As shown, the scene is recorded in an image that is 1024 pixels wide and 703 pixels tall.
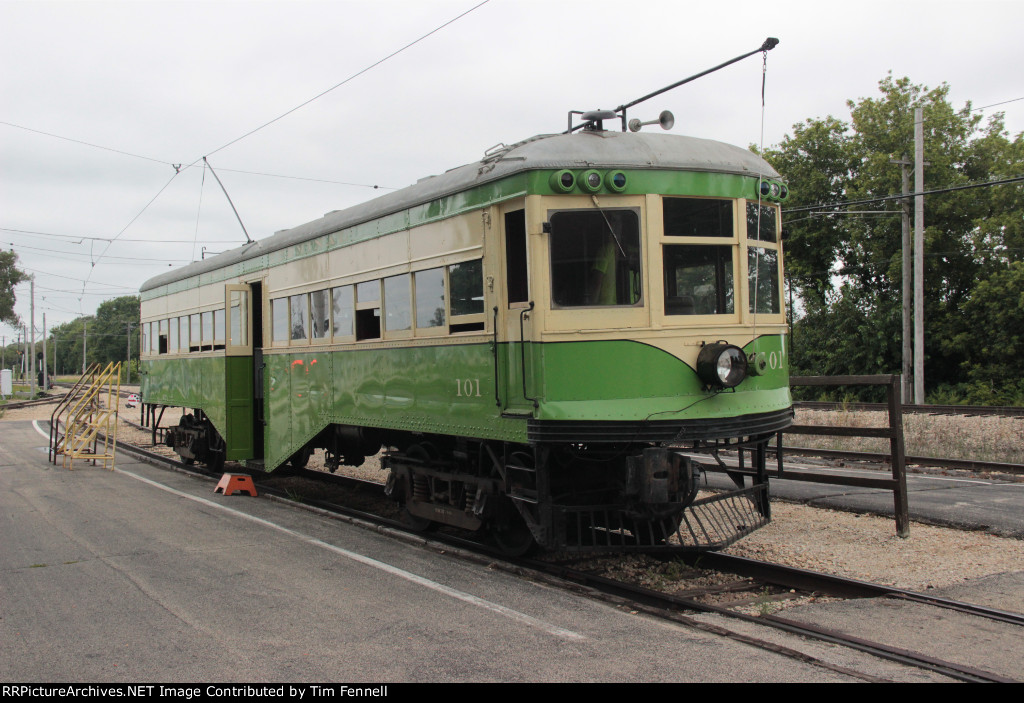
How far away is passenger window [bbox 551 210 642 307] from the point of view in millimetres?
6316

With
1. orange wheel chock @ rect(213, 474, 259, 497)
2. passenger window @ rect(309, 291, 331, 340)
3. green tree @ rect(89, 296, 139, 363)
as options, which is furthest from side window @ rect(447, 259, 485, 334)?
green tree @ rect(89, 296, 139, 363)

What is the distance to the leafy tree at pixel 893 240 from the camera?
2722 centimetres

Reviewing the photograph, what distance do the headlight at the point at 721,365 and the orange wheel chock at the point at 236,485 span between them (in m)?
7.55

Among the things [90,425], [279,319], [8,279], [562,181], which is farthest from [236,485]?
[8,279]

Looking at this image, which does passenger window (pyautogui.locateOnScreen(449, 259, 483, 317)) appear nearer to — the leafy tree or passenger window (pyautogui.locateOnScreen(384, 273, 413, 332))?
passenger window (pyautogui.locateOnScreen(384, 273, 413, 332))

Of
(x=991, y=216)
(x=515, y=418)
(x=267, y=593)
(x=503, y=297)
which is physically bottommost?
(x=267, y=593)

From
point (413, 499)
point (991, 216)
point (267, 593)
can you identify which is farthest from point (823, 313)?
point (267, 593)

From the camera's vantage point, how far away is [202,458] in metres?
14.5

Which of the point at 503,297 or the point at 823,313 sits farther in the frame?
the point at 823,313

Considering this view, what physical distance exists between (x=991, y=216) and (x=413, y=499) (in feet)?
88.7

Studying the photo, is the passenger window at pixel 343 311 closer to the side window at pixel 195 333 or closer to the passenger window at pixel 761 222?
the passenger window at pixel 761 222

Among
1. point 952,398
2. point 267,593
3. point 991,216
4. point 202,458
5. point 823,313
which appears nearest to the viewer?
point 267,593

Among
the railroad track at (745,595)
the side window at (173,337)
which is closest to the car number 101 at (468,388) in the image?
the railroad track at (745,595)

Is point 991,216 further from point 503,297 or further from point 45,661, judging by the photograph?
point 45,661
